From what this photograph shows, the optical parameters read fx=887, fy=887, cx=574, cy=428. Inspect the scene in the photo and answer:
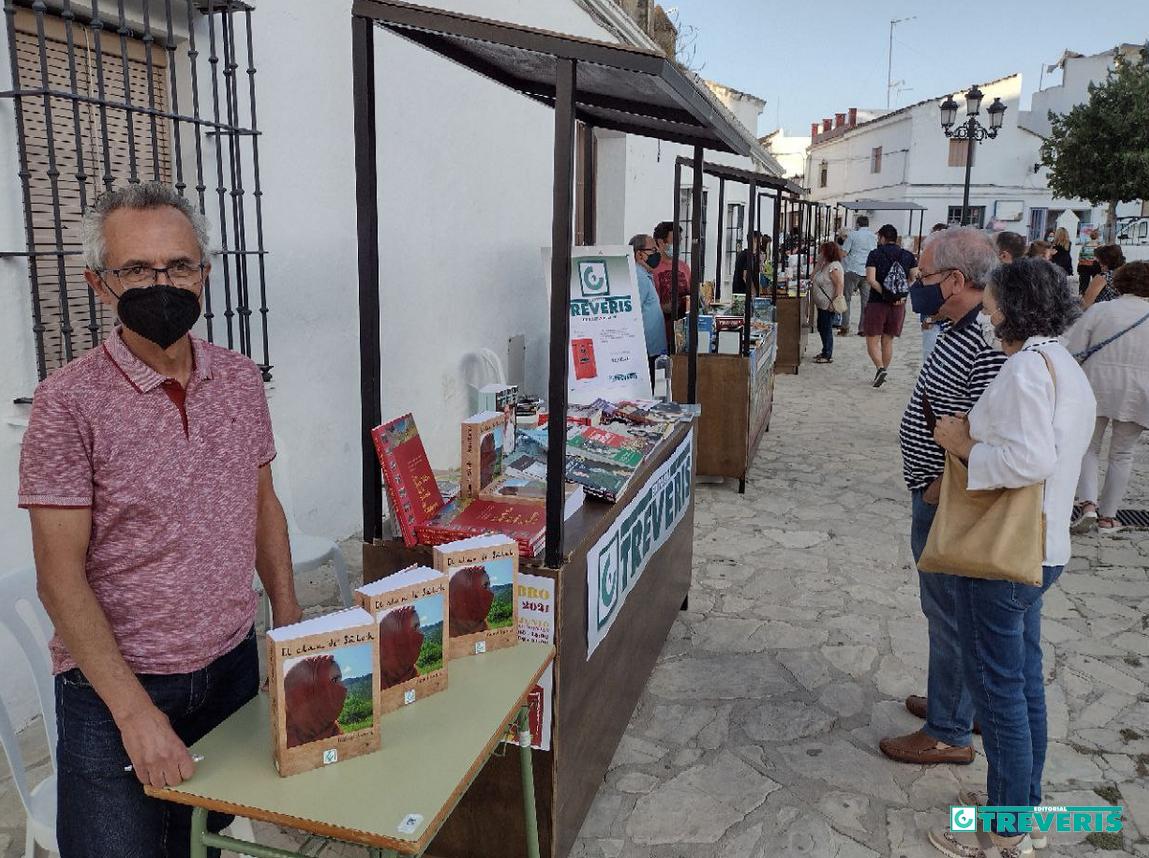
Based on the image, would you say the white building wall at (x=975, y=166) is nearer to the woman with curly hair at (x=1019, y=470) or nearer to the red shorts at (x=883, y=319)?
the red shorts at (x=883, y=319)

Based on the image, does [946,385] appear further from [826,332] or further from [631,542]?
[826,332]

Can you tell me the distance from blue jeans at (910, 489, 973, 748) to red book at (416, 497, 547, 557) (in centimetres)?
136

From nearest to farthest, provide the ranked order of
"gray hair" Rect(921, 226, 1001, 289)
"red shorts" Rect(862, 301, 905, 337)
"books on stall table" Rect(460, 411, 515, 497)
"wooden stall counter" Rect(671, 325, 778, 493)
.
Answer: "books on stall table" Rect(460, 411, 515, 497) < "gray hair" Rect(921, 226, 1001, 289) < "wooden stall counter" Rect(671, 325, 778, 493) < "red shorts" Rect(862, 301, 905, 337)

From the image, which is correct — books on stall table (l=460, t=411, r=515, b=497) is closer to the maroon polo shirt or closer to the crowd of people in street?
the maroon polo shirt

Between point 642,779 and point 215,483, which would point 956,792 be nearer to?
point 642,779

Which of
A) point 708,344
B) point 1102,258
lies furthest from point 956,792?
point 1102,258

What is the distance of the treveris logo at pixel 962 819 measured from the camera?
2812 mm

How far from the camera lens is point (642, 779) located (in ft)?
10.2

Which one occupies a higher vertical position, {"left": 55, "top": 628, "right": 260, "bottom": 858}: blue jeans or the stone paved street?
{"left": 55, "top": 628, "right": 260, "bottom": 858}: blue jeans

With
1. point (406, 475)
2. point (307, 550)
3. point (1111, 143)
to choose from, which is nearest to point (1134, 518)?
point (307, 550)

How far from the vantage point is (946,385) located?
2799 millimetres

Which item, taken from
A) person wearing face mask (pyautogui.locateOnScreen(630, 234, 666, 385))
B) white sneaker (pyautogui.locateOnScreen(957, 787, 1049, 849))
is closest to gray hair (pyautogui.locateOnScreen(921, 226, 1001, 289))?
white sneaker (pyautogui.locateOnScreen(957, 787, 1049, 849))

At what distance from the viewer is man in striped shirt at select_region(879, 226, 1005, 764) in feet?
9.11

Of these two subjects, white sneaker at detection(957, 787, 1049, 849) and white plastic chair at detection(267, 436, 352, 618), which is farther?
white plastic chair at detection(267, 436, 352, 618)
